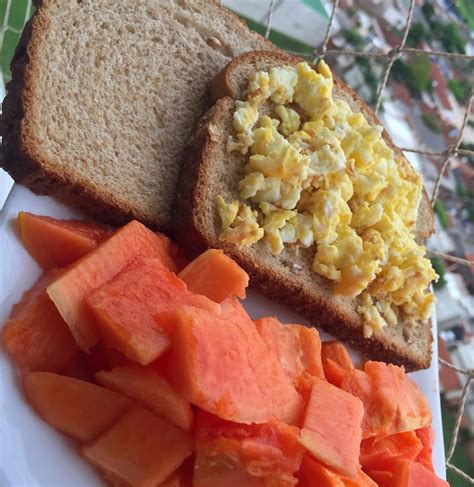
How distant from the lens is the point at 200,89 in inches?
58.0

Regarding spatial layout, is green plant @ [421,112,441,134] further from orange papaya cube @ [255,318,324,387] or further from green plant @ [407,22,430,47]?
orange papaya cube @ [255,318,324,387]

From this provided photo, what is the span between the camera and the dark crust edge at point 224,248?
4.08ft

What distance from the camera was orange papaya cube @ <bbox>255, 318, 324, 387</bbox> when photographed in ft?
3.80

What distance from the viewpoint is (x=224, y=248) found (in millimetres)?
1251

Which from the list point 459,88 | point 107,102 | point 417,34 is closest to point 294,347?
point 107,102

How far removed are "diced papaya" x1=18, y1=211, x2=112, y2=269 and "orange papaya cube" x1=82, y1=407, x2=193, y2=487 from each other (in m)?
0.30

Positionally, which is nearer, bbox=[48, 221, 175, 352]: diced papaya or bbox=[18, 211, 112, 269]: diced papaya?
bbox=[48, 221, 175, 352]: diced papaya

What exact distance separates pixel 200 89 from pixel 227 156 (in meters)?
0.25

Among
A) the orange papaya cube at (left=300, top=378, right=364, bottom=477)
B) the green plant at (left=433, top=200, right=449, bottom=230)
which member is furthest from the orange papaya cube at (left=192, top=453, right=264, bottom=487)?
the green plant at (left=433, top=200, right=449, bottom=230)

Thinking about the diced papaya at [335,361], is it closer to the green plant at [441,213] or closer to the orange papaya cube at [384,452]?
the orange papaya cube at [384,452]

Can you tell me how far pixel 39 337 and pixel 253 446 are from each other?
0.37 metres

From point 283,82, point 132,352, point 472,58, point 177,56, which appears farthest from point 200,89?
point 472,58

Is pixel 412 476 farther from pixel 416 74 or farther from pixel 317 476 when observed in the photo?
pixel 416 74

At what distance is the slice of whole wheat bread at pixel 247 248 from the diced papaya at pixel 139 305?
0.22 m
